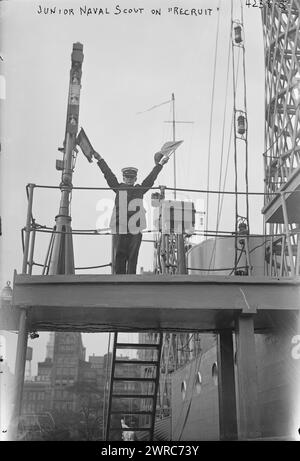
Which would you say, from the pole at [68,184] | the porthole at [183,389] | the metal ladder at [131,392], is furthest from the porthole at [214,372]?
the pole at [68,184]

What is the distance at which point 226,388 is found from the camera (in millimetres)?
6445

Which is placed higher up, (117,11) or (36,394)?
(117,11)

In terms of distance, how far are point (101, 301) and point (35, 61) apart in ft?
10.2

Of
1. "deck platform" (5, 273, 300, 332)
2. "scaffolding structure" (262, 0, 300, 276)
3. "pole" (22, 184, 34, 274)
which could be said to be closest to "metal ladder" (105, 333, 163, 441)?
"deck platform" (5, 273, 300, 332)

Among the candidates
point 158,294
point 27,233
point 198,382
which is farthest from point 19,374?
point 198,382

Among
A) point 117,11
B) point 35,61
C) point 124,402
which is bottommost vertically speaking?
point 124,402

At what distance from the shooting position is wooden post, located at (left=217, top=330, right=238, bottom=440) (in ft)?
20.8

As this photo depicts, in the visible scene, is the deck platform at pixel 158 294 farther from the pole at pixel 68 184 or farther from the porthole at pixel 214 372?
the porthole at pixel 214 372

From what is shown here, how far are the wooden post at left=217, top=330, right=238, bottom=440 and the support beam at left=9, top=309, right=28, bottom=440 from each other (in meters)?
2.54

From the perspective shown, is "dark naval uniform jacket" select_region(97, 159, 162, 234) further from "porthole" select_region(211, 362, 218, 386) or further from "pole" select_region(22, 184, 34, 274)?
"porthole" select_region(211, 362, 218, 386)

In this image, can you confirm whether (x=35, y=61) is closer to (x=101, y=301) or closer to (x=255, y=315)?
(x=101, y=301)
